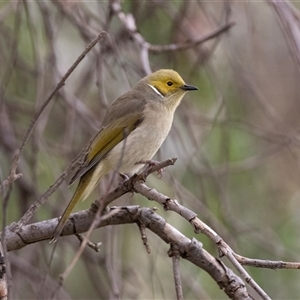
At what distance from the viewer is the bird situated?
329 cm

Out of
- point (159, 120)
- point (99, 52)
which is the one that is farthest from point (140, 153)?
point (99, 52)

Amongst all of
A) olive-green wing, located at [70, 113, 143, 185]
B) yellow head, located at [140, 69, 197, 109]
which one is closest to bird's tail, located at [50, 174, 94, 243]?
olive-green wing, located at [70, 113, 143, 185]

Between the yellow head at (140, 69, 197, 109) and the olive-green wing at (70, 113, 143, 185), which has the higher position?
the yellow head at (140, 69, 197, 109)

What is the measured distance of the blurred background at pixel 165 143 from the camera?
3479mm

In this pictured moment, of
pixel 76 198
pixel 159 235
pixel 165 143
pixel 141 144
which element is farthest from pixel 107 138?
pixel 159 235

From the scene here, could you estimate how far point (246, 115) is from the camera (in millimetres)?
4637

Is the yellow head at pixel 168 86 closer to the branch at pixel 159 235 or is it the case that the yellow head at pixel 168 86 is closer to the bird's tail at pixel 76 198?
the bird's tail at pixel 76 198

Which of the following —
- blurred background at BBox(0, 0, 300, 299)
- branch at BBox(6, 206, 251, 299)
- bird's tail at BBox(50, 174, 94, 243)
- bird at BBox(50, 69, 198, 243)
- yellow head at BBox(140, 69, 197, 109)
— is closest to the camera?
branch at BBox(6, 206, 251, 299)

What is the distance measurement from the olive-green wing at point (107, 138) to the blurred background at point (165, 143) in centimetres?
17

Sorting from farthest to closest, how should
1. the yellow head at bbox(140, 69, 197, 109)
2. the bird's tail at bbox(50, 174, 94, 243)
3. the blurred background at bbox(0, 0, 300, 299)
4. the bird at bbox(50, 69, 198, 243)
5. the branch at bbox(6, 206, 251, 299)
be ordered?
1. the yellow head at bbox(140, 69, 197, 109)
2. the blurred background at bbox(0, 0, 300, 299)
3. the bird at bbox(50, 69, 198, 243)
4. the bird's tail at bbox(50, 174, 94, 243)
5. the branch at bbox(6, 206, 251, 299)

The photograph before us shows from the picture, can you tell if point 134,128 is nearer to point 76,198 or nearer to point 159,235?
point 76,198

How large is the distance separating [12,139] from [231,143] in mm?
1467

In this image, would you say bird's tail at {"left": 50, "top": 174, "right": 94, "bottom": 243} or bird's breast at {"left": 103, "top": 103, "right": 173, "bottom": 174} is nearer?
bird's tail at {"left": 50, "top": 174, "right": 94, "bottom": 243}

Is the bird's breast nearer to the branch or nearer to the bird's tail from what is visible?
the bird's tail
